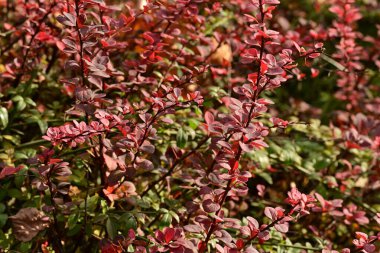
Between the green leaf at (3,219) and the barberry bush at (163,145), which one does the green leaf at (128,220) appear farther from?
the green leaf at (3,219)

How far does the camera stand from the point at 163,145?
7.91ft

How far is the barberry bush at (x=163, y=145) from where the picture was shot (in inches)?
70.3

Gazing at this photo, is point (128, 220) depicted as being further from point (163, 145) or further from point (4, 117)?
point (4, 117)

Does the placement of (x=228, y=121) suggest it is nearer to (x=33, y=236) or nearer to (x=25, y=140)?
(x=33, y=236)

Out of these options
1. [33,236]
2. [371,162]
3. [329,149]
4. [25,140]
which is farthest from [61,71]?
[371,162]

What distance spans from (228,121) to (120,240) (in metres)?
0.56

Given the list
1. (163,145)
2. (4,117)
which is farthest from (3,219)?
(163,145)

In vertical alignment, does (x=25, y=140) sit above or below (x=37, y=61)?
below

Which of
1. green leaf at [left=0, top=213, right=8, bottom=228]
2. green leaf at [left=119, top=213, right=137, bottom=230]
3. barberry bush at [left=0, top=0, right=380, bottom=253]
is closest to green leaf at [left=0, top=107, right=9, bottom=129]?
barberry bush at [left=0, top=0, right=380, bottom=253]

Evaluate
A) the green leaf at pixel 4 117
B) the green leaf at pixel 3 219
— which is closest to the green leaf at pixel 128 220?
the green leaf at pixel 3 219

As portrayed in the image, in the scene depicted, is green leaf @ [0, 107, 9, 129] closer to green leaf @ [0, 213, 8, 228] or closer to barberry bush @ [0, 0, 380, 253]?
barberry bush @ [0, 0, 380, 253]

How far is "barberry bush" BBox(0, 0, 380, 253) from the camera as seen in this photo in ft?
5.86

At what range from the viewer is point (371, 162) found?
3010mm

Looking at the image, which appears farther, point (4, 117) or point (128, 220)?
point (4, 117)
